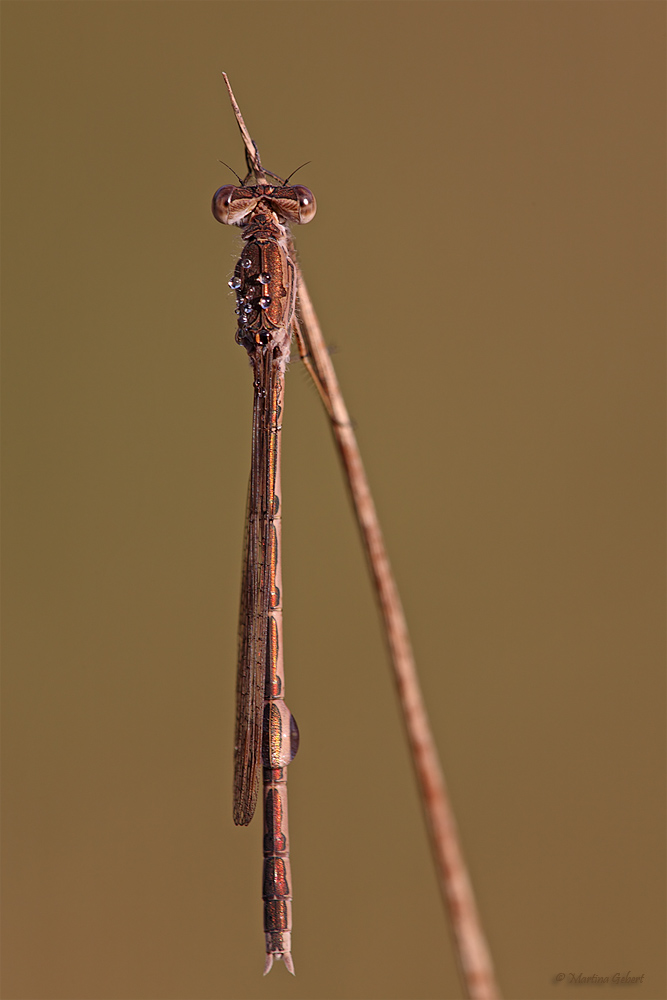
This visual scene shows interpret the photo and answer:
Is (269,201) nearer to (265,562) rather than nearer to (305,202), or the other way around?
(305,202)

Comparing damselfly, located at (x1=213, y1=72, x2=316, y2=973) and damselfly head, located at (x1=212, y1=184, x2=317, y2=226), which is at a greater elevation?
damselfly head, located at (x1=212, y1=184, x2=317, y2=226)

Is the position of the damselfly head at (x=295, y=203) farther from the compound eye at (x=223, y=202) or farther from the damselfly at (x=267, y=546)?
the compound eye at (x=223, y=202)

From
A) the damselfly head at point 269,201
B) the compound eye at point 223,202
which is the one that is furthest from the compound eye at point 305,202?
the compound eye at point 223,202

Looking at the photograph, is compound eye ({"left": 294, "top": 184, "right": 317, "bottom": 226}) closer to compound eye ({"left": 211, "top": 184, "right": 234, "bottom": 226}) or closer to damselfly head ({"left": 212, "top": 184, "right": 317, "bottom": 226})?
damselfly head ({"left": 212, "top": 184, "right": 317, "bottom": 226})

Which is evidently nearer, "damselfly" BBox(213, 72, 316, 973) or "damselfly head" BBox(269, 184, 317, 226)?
"damselfly" BBox(213, 72, 316, 973)

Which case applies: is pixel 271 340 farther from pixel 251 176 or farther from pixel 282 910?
pixel 282 910

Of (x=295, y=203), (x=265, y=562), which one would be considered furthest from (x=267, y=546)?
(x=295, y=203)

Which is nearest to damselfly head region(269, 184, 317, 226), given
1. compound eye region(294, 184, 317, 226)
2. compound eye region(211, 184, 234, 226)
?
compound eye region(294, 184, 317, 226)

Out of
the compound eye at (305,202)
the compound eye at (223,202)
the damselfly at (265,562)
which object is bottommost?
the damselfly at (265,562)
